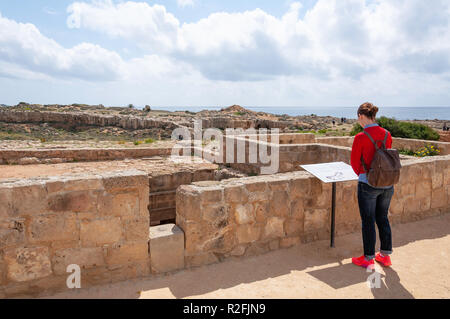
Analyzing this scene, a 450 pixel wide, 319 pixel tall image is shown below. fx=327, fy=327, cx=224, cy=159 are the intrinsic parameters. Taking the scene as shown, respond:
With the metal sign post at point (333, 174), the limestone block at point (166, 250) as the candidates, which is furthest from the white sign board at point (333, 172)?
the limestone block at point (166, 250)

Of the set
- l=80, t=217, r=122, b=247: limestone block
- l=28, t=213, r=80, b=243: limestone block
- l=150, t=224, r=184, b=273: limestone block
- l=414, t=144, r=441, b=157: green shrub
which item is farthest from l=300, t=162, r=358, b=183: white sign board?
l=414, t=144, r=441, b=157: green shrub

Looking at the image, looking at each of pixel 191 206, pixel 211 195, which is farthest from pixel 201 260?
pixel 211 195

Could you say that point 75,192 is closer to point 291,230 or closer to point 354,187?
point 291,230

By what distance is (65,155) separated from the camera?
12.3 m

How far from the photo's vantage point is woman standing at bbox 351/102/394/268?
3.29m

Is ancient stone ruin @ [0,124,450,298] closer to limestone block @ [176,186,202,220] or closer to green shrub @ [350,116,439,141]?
limestone block @ [176,186,202,220]

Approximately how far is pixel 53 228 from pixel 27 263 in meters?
0.37

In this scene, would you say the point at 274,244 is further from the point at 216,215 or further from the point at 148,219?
the point at 148,219

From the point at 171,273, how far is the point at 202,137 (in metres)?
17.6

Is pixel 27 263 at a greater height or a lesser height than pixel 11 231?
lesser

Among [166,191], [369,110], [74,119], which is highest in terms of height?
[74,119]

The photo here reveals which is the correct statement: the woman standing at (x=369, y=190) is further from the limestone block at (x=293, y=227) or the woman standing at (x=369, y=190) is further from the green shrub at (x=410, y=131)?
the green shrub at (x=410, y=131)

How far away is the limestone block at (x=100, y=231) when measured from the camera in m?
3.14

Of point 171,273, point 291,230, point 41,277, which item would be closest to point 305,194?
point 291,230
